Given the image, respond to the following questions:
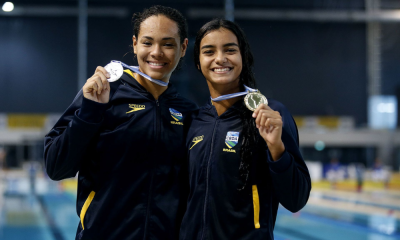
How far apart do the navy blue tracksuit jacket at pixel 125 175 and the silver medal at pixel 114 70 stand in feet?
0.43

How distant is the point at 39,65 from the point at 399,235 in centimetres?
1573

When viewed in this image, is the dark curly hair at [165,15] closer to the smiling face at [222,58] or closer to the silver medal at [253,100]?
the smiling face at [222,58]

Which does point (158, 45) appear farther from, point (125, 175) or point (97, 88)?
point (125, 175)

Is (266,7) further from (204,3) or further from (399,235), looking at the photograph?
(399,235)

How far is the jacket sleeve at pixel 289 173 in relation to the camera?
1.65 metres

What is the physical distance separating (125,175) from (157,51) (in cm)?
60

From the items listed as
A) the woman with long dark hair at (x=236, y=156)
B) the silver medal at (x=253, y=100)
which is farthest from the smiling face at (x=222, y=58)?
the silver medal at (x=253, y=100)

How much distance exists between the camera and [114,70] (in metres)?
1.93

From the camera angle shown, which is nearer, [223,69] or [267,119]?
[267,119]

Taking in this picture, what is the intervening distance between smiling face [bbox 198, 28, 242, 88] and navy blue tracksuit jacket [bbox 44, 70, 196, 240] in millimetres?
363

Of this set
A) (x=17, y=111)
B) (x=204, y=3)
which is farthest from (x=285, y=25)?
(x=17, y=111)

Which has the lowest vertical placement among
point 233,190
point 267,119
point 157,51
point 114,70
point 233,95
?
point 233,190

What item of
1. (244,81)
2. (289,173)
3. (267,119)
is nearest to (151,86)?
(244,81)

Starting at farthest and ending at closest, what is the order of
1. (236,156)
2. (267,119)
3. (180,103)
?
(180,103) → (236,156) → (267,119)
